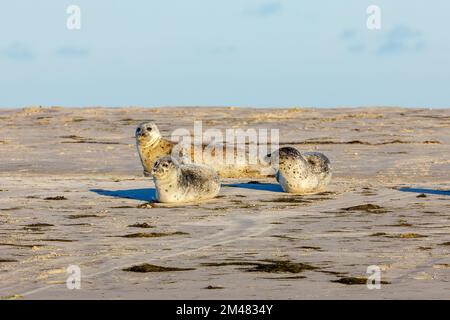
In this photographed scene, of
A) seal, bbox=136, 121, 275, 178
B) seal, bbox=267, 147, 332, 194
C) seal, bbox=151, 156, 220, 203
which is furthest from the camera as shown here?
seal, bbox=136, 121, 275, 178

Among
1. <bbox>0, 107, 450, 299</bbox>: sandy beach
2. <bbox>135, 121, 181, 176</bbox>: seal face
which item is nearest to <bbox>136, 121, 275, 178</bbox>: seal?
<bbox>135, 121, 181, 176</bbox>: seal face

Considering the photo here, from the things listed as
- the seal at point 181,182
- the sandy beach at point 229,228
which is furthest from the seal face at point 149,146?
the seal at point 181,182

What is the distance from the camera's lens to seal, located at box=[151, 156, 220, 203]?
604 inches

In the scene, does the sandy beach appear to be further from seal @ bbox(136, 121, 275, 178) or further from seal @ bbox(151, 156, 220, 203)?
seal @ bbox(136, 121, 275, 178)

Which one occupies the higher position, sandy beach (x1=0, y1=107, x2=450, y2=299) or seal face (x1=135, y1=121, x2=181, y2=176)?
seal face (x1=135, y1=121, x2=181, y2=176)

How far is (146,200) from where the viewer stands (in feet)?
52.9

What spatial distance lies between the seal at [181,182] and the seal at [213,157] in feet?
12.4

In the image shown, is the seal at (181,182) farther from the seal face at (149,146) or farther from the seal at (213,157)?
the seal face at (149,146)

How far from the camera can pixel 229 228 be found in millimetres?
12922

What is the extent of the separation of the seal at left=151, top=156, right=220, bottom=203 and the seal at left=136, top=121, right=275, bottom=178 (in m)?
3.78

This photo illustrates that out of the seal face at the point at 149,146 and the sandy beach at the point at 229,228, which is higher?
the seal face at the point at 149,146

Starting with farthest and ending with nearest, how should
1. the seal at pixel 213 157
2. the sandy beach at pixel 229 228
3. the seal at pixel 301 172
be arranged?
the seal at pixel 213 157, the seal at pixel 301 172, the sandy beach at pixel 229 228

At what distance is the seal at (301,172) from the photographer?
55.0 feet

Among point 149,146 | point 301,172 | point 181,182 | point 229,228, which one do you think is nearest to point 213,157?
point 149,146
